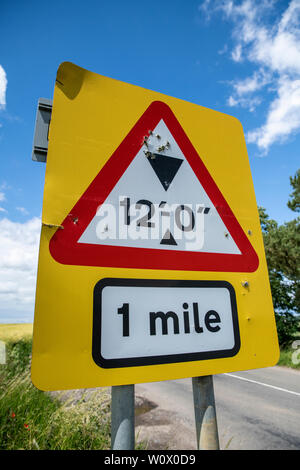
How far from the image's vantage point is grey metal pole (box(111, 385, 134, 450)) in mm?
592

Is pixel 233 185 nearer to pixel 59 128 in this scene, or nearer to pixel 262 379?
pixel 59 128

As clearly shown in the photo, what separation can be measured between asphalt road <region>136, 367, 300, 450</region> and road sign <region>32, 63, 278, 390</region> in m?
2.18

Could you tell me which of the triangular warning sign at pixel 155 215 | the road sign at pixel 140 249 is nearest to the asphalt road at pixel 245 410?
the road sign at pixel 140 249

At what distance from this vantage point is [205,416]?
0.72 meters

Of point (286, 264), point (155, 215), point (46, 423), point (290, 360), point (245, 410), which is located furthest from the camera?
point (286, 264)

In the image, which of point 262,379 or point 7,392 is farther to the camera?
point 262,379

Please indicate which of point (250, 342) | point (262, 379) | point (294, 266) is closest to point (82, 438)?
point (250, 342)

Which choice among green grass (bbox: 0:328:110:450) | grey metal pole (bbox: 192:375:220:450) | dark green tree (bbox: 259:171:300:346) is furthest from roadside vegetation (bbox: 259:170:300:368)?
grey metal pole (bbox: 192:375:220:450)

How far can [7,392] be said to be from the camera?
3.33m

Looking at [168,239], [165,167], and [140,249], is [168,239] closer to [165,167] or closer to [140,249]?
[140,249]

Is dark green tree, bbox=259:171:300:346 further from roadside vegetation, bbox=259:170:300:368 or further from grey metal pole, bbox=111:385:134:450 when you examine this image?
grey metal pole, bbox=111:385:134:450

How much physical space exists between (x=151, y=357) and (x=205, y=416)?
0.24 metres

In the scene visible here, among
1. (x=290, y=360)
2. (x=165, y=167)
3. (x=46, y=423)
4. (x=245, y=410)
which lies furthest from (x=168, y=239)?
(x=290, y=360)

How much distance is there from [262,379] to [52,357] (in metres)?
7.98
